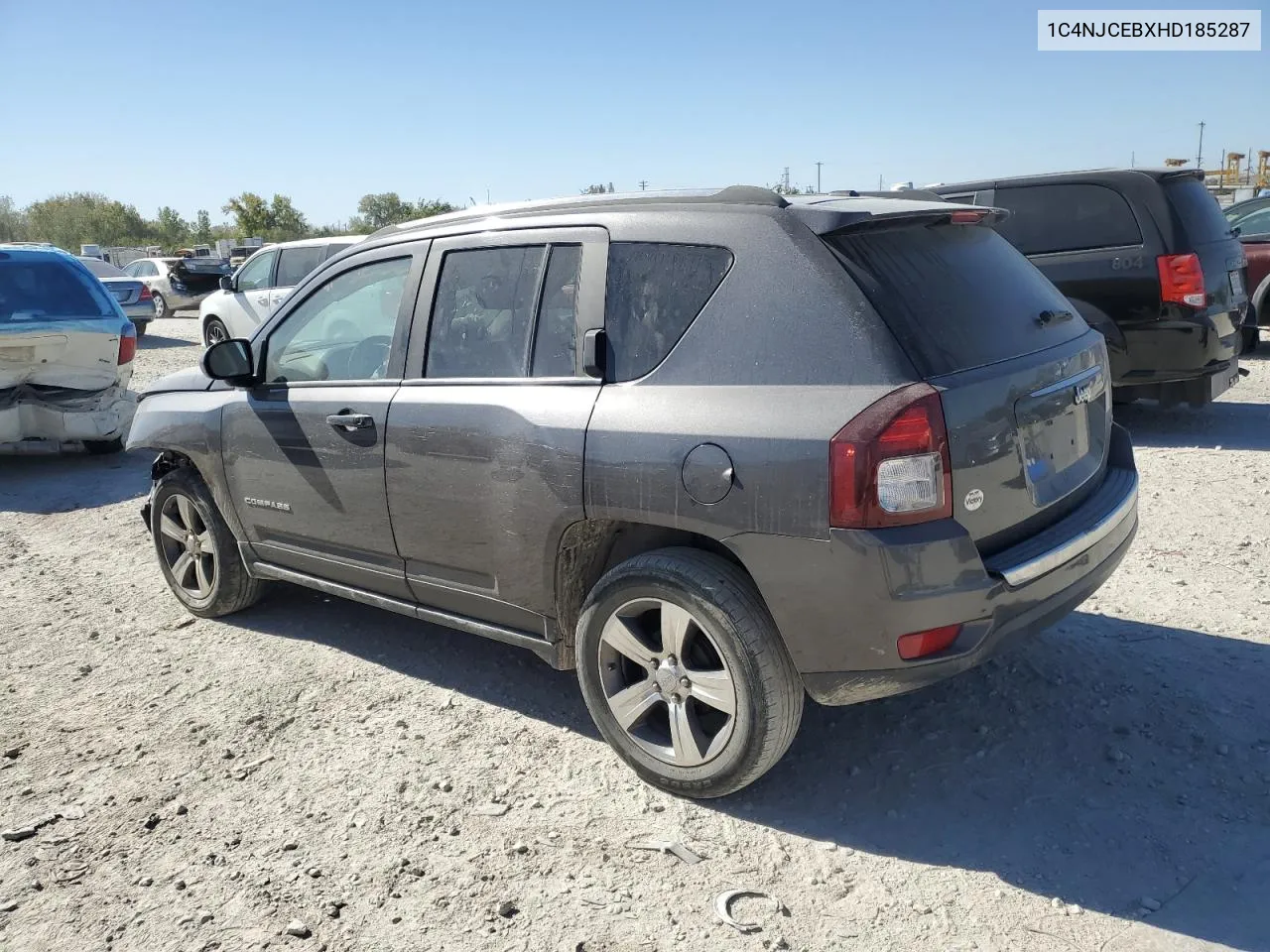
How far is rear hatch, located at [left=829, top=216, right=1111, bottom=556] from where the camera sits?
2.86m

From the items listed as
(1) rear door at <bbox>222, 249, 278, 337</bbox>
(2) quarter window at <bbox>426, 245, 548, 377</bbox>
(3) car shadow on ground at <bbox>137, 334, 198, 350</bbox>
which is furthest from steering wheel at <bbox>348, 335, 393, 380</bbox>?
(3) car shadow on ground at <bbox>137, 334, 198, 350</bbox>

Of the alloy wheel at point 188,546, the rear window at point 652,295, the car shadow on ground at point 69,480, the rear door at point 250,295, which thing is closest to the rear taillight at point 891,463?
the rear window at point 652,295

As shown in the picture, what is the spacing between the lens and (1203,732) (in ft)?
11.4

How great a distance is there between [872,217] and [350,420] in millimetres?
2114

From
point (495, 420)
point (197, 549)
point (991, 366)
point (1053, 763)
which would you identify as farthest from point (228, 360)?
point (1053, 763)

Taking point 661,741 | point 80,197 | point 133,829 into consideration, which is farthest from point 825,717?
point 80,197

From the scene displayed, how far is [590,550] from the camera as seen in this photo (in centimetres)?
343

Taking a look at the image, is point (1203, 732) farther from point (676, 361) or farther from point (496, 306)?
point (496, 306)

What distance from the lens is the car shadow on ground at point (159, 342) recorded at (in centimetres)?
1800

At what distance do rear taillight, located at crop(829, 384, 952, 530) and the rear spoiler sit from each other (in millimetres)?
591

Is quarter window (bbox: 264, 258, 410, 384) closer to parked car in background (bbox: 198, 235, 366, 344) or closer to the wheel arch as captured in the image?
the wheel arch

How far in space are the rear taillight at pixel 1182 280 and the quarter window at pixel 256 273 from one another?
1142 centimetres

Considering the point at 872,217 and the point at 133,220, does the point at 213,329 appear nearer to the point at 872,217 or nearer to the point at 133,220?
the point at 872,217

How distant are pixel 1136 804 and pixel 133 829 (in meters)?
3.17
